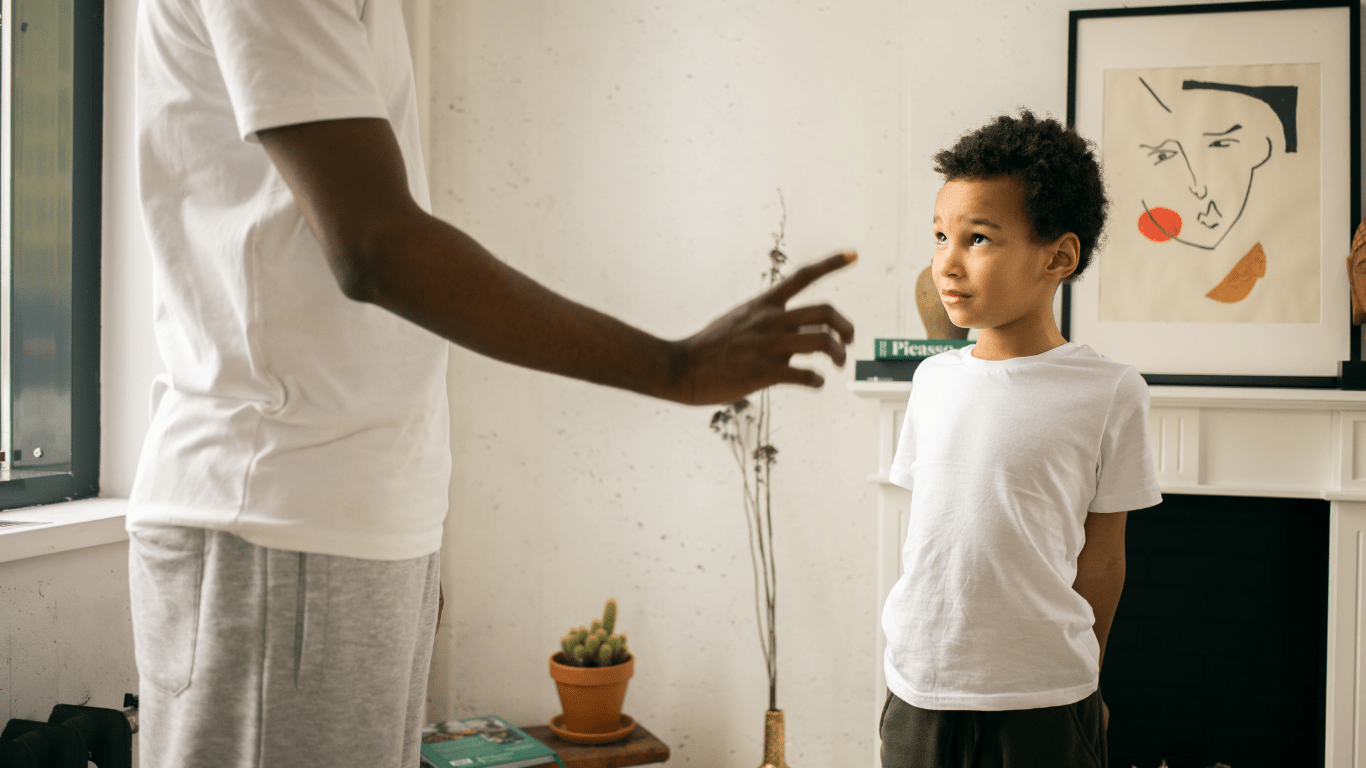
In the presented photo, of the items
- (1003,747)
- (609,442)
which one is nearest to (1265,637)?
(1003,747)

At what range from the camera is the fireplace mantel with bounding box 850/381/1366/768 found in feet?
5.60

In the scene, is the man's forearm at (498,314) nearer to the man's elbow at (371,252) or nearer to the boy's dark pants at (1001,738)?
the man's elbow at (371,252)

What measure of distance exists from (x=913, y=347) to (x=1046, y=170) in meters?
0.74

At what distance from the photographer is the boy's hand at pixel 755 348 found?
0.52 metres

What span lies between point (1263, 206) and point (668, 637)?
69.0 inches

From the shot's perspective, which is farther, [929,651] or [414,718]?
[929,651]

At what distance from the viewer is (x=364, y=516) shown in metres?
0.59

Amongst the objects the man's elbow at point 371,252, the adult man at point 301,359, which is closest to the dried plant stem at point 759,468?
the adult man at point 301,359

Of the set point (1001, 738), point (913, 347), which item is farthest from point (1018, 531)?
point (913, 347)

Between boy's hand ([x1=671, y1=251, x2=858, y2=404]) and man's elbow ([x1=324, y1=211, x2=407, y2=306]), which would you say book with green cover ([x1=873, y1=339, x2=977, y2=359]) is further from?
man's elbow ([x1=324, y1=211, x2=407, y2=306])

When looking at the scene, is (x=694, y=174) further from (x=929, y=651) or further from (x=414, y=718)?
(x=414, y=718)

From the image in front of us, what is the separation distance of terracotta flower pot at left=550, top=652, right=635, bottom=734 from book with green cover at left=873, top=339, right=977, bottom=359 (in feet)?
3.07

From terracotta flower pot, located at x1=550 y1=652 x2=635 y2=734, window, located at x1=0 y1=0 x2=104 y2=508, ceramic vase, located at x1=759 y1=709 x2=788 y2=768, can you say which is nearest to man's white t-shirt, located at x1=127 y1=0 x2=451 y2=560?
window, located at x1=0 y1=0 x2=104 y2=508

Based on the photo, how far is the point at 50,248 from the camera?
1.53 m
